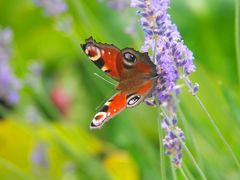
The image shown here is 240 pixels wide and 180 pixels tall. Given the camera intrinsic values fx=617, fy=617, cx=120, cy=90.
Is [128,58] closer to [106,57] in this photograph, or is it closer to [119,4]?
[106,57]

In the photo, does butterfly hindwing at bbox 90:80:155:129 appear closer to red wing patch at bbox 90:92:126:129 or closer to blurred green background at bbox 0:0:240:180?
red wing patch at bbox 90:92:126:129

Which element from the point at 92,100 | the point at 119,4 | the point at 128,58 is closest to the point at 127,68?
the point at 128,58

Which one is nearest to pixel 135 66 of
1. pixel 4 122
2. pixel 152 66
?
pixel 152 66

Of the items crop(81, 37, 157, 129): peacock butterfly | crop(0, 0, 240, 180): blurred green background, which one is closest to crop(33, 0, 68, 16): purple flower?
crop(0, 0, 240, 180): blurred green background

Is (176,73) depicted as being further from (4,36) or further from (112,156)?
(112,156)

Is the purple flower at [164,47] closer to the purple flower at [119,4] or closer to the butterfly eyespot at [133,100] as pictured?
the butterfly eyespot at [133,100]
